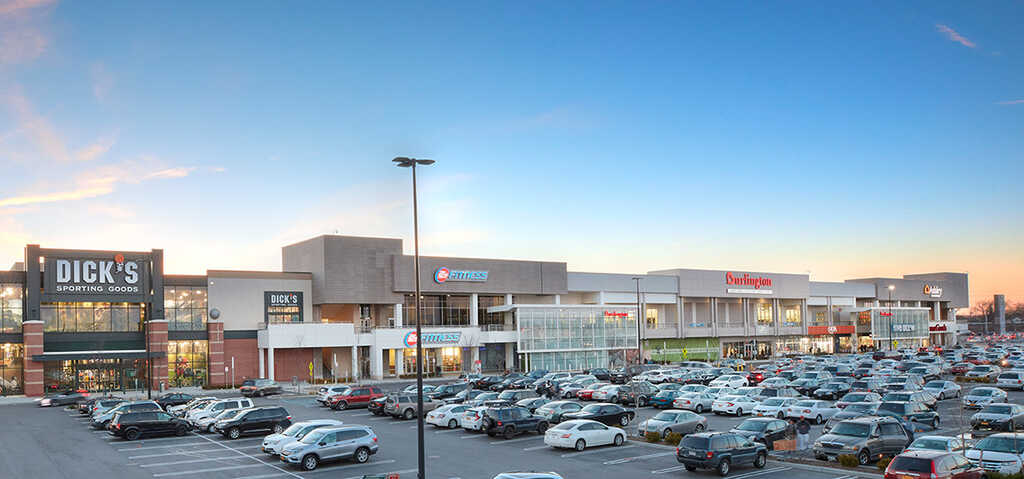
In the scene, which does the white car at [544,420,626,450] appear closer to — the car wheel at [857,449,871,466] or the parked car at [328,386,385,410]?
the car wheel at [857,449,871,466]

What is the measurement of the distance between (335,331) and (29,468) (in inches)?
2019

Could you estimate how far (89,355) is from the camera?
72438 mm

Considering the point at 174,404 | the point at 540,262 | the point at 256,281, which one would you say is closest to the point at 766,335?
the point at 540,262

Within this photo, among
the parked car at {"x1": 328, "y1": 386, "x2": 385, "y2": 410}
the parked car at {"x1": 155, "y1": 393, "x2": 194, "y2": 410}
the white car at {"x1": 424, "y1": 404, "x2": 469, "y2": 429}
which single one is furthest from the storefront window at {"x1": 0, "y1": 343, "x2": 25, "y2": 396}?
the white car at {"x1": 424, "y1": 404, "x2": 469, "y2": 429}

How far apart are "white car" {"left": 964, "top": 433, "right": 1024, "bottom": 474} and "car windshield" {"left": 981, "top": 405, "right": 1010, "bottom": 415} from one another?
40.0ft

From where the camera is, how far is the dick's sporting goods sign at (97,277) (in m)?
71.6

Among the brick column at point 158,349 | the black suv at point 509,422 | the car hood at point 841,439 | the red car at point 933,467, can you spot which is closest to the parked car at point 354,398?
the black suv at point 509,422

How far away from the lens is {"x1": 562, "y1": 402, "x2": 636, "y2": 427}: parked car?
41106mm

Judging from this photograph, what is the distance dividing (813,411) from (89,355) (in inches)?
2416

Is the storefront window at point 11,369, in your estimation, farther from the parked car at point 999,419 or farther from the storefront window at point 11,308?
the parked car at point 999,419

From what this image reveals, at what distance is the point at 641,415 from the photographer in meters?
47.9

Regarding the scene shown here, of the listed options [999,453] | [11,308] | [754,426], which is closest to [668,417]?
[754,426]

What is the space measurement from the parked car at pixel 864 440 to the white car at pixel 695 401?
1675 cm

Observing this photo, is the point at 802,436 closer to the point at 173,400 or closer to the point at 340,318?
the point at 173,400
